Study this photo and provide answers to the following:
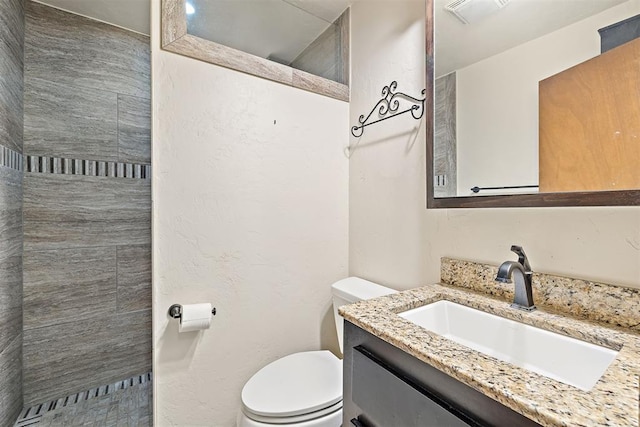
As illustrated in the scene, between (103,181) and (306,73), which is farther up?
(306,73)

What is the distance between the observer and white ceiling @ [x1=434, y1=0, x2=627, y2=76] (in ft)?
2.59

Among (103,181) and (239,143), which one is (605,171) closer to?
(239,143)

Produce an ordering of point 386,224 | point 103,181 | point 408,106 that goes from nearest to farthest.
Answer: point 408,106 → point 386,224 → point 103,181

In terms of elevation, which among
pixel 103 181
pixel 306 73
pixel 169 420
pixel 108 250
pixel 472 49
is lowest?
pixel 169 420

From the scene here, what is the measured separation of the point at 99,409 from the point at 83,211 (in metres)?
1.19

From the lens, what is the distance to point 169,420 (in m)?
1.17

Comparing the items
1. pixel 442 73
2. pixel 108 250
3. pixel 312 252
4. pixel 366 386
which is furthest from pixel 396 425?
pixel 108 250

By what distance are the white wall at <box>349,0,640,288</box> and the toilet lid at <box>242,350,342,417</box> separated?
1.67ft

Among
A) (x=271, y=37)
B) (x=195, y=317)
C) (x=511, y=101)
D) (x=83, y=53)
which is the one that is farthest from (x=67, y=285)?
(x=511, y=101)

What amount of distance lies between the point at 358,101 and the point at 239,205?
91 cm

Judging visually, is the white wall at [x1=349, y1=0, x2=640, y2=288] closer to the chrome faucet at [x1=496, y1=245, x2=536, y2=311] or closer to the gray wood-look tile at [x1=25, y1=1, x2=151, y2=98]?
the chrome faucet at [x1=496, y1=245, x2=536, y2=311]

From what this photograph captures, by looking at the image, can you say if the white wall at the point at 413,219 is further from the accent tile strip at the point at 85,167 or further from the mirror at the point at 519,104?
the accent tile strip at the point at 85,167

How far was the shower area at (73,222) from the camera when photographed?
4.73 ft

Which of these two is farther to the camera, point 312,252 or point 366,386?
point 312,252
